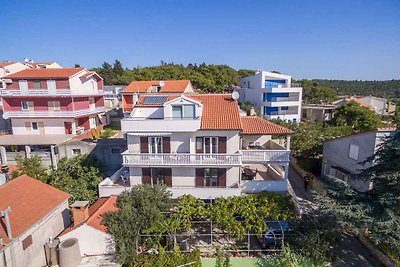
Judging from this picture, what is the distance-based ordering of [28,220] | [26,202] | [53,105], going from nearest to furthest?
1. [28,220]
2. [26,202]
3. [53,105]

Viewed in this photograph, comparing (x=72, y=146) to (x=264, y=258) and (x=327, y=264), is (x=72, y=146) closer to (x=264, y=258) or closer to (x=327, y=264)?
(x=264, y=258)

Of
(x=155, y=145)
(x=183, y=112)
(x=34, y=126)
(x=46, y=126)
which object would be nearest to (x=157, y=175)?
(x=155, y=145)

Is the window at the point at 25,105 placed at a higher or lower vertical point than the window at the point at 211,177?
higher

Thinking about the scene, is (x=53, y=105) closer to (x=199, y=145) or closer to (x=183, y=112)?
(x=183, y=112)

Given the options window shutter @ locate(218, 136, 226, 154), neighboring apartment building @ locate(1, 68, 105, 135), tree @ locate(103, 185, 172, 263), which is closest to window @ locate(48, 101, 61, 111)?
neighboring apartment building @ locate(1, 68, 105, 135)

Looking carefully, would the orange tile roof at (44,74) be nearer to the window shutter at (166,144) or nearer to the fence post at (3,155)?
the fence post at (3,155)

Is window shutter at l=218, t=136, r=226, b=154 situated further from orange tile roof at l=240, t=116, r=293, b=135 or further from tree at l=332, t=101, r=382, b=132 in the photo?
tree at l=332, t=101, r=382, b=132

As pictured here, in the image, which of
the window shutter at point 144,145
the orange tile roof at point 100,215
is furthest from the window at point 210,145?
the orange tile roof at point 100,215
